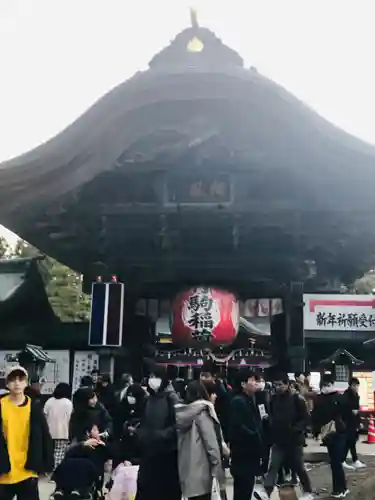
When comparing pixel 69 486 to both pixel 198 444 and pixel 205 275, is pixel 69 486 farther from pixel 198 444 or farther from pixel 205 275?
pixel 205 275

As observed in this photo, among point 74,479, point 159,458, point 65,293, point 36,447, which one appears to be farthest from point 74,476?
point 65,293

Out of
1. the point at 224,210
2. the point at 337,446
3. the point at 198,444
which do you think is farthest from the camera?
the point at 224,210

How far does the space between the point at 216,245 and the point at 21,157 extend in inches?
183

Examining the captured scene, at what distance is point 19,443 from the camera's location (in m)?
4.73

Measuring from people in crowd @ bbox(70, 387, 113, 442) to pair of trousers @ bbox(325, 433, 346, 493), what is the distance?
2.55 metres

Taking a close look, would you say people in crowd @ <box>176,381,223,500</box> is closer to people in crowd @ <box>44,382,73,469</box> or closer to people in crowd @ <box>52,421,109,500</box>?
people in crowd @ <box>52,421,109,500</box>

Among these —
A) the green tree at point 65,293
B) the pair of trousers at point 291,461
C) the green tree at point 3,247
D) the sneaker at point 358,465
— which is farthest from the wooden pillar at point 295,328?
the green tree at point 3,247

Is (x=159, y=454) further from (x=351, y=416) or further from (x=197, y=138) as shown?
(x=197, y=138)

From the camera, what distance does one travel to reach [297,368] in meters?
14.1

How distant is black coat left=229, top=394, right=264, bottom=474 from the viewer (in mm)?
6035

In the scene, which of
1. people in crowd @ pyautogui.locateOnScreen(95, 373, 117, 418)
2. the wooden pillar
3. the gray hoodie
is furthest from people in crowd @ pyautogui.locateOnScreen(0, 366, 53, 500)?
the wooden pillar

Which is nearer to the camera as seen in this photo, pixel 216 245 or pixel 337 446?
pixel 337 446

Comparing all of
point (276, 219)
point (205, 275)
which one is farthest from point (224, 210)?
point (205, 275)

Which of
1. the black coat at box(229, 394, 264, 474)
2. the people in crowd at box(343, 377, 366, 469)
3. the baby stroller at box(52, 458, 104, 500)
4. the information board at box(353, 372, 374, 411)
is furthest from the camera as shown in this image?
the information board at box(353, 372, 374, 411)
